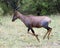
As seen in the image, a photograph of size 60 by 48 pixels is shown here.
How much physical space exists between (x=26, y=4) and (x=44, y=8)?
1.64 meters

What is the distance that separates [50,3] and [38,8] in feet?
3.97

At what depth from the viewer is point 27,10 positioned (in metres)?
23.9

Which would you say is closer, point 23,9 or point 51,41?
point 51,41

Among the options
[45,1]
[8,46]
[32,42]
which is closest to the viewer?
[8,46]

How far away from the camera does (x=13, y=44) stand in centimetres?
1009

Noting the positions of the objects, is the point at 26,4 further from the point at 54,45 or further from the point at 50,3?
the point at 54,45

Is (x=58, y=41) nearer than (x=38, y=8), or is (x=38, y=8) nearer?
(x=58, y=41)

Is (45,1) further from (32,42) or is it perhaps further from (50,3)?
(32,42)

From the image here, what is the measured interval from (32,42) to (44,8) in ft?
43.2

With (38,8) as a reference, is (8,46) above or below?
above

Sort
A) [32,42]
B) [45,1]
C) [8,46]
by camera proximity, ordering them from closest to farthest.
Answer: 1. [8,46]
2. [32,42]
3. [45,1]

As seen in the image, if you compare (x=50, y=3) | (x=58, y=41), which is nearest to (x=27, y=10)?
(x=50, y=3)

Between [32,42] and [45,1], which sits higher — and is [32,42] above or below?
above

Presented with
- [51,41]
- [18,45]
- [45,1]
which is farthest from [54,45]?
[45,1]
